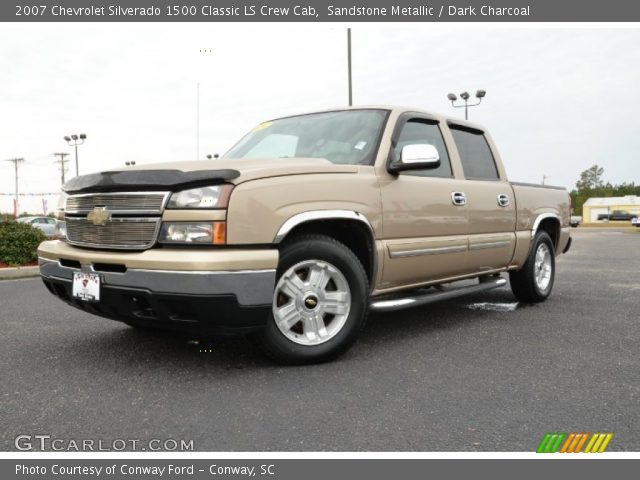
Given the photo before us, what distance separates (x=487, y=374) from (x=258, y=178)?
1797 mm

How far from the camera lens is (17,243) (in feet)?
35.1

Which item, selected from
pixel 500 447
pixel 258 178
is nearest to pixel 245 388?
pixel 258 178

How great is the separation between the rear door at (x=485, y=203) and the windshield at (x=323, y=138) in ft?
3.63

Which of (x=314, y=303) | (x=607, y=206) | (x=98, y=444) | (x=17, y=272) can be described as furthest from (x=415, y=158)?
(x=607, y=206)

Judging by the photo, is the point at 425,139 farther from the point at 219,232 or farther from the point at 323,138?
the point at 219,232

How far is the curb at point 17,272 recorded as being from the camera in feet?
32.6

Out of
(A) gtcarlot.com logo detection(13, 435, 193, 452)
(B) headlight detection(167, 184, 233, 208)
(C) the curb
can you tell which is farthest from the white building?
(A) gtcarlot.com logo detection(13, 435, 193, 452)

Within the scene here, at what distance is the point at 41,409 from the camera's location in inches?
113

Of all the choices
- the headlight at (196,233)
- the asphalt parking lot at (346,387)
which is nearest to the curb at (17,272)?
the asphalt parking lot at (346,387)

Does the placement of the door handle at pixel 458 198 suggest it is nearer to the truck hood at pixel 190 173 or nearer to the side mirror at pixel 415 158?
the side mirror at pixel 415 158

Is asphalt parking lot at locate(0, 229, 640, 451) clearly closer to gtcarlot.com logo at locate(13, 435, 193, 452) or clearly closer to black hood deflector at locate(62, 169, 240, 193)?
gtcarlot.com logo at locate(13, 435, 193, 452)

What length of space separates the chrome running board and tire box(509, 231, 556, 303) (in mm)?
554
